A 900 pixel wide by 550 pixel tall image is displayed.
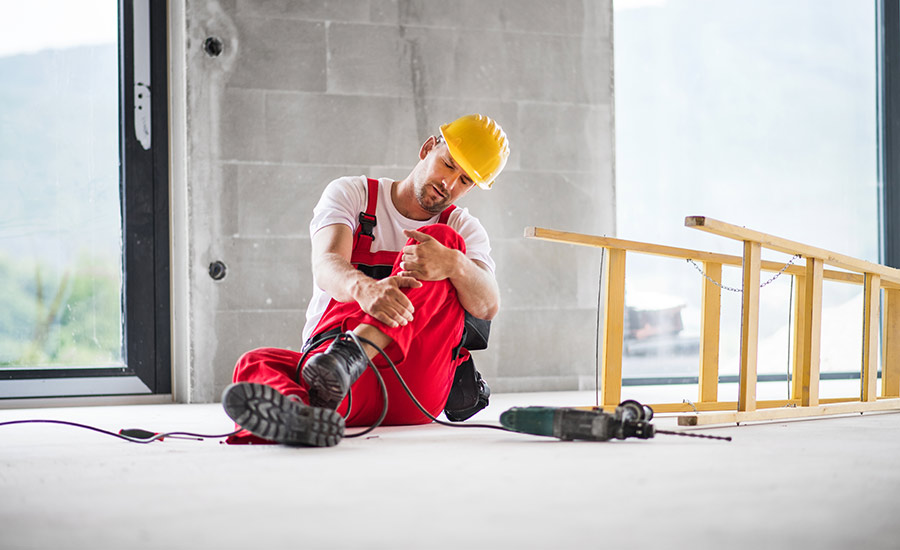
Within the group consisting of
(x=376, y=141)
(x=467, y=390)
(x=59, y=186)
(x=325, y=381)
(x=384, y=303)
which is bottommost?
(x=467, y=390)

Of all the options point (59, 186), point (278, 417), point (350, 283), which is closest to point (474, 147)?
point (350, 283)

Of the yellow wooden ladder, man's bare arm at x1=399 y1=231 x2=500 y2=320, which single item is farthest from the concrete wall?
man's bare arm at x1=399 y1=231 x2=500 y2=320

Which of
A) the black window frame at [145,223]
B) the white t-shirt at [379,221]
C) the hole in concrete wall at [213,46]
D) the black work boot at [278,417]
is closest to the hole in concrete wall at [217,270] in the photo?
the black window frame at [145,223]

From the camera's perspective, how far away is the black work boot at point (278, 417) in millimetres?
1450

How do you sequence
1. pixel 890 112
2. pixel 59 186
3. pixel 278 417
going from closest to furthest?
1. pixel 278 417
2. pixel 59 186
3. pixel 890 112

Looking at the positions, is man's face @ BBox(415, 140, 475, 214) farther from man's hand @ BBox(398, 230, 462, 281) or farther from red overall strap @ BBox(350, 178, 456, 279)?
man's hand @ BBox(398, 230, 462, 281)

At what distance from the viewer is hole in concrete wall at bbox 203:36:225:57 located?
3420mm

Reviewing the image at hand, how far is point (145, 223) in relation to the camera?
3.43 meters

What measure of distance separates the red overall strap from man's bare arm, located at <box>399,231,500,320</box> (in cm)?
27

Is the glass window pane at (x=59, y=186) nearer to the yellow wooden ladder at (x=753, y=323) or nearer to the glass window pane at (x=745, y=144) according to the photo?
the yellow wooden ladder at (x=753, y=323)

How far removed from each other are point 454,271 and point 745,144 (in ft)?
10.8

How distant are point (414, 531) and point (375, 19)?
3120 millimetres

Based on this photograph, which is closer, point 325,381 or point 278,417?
point 278,417

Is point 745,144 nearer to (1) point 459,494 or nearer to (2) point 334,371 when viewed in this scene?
(2) point 334,371
